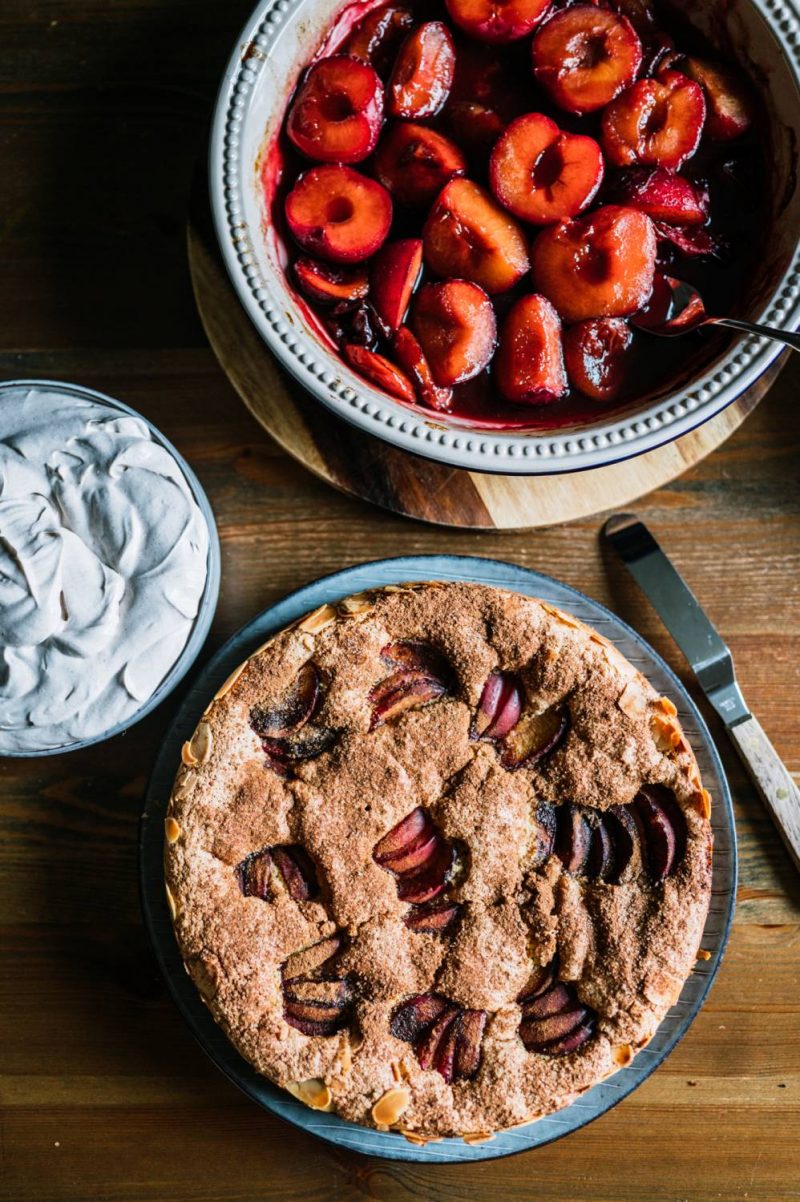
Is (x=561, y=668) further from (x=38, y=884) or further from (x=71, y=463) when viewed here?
(x=38, y=884)

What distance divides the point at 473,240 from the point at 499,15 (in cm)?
31

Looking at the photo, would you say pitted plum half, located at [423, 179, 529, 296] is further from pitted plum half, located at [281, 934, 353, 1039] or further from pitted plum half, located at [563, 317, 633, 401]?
pitted plum half, located at [281, 934, 353, 1039]

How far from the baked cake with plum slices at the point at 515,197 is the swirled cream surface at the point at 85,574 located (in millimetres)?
342

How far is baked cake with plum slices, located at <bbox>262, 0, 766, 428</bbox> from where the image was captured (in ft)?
4.41

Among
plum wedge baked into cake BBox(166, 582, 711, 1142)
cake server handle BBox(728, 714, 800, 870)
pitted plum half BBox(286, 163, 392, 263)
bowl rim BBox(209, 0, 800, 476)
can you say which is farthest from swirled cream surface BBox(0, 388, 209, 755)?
cake server handle BBox(728, 714, 800, 870)

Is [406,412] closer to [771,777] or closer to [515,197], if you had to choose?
[515,197]

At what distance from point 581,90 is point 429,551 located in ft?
2.21

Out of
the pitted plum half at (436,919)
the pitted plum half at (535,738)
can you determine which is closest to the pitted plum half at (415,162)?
the pitted plum half at (535,738)

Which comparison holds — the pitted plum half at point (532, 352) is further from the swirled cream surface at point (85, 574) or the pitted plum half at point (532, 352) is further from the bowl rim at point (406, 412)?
the swirled cream surface at point (85, 574)

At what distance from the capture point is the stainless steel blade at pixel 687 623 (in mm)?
1514

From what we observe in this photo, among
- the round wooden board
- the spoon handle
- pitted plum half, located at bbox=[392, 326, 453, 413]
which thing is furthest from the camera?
the round wooden board

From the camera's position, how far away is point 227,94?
1.29 meters

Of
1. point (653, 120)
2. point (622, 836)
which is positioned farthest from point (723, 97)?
point (622, 836)

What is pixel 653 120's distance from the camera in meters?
1.36
